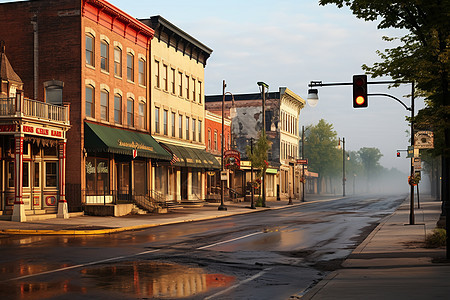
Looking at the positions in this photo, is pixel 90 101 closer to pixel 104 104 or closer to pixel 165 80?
pixel 104 104

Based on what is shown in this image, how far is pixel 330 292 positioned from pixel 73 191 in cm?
2662

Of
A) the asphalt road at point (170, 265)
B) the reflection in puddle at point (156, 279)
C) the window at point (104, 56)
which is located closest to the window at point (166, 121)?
the window at point (104, 56)

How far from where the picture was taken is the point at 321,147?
377 ft

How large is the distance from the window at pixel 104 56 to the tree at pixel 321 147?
260ft

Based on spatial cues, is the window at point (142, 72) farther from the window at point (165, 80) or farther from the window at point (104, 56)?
the window at point (104, 56)

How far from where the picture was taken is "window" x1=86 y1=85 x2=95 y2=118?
36062 millimetres

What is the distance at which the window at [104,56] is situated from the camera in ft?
125

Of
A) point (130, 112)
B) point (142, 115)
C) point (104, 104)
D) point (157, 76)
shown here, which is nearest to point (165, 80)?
point (157, 76)

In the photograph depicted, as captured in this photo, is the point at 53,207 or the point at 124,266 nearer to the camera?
the point at 124,266

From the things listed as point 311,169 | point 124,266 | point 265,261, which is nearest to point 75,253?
point 124,266

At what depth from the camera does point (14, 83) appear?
34.2m

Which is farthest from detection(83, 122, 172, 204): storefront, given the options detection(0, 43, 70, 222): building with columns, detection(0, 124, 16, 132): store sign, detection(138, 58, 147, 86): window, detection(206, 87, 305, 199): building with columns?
detection(206, 87, 305, 199): building with columns

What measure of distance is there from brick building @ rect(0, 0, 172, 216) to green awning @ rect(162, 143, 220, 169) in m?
7.10

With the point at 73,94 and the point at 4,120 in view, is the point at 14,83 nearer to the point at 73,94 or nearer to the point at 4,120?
the point at 73,94
